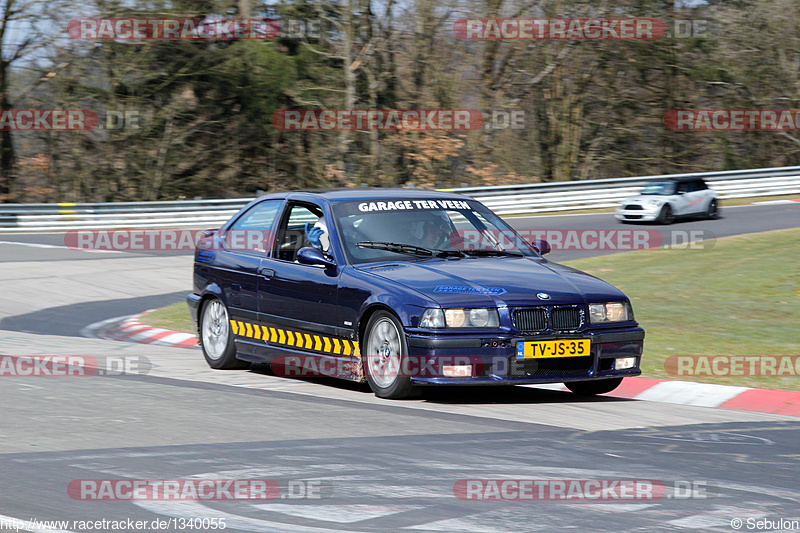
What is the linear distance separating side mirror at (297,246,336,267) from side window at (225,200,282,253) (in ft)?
2.79

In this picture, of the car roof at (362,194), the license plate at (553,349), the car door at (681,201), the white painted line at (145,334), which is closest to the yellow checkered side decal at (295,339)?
the car roof at (362,194)

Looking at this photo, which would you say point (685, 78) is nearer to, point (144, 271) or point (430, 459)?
point (144, 271)

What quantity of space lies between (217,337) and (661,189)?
20.5 meters

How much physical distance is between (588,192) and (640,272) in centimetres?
1477

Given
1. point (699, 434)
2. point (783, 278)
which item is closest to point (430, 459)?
point (699, 434)

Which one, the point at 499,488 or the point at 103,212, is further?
the point at 103,212

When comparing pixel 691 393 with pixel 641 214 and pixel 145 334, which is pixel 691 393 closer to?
pixel 145 334

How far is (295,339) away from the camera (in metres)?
8.46

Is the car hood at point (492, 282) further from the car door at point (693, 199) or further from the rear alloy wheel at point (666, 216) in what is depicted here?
the car door at point (693, 199)

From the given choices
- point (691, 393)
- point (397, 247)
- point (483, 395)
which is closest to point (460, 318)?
point (483, 395)

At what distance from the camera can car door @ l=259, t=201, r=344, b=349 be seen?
8125 mm

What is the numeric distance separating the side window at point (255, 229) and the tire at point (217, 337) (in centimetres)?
58

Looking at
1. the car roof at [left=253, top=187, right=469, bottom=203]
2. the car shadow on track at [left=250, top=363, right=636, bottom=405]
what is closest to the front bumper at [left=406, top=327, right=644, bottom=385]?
the car shadow on track at [left=250, top=363, right=636, bottom=405]

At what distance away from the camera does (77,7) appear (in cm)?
3566
